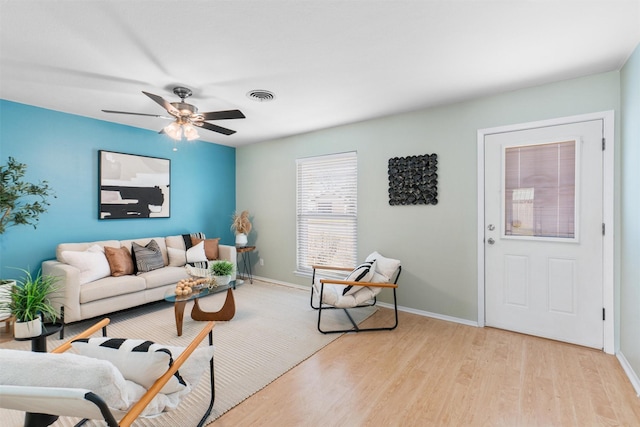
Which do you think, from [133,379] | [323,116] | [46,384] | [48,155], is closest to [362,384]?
[133,379]

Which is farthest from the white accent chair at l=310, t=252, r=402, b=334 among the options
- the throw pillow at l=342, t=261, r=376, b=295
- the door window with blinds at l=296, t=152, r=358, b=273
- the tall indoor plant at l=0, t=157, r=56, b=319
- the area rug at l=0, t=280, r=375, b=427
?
the tall indoor plant at l=0, t=157, r=56, b=319

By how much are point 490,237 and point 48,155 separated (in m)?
5.27

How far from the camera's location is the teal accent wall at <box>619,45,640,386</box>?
7.23 ft

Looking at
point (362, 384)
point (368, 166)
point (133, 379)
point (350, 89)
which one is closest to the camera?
point (133, 379)

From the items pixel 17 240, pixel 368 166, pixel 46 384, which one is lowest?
pixel 46 384

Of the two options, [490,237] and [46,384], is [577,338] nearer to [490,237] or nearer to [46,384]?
[490,237]

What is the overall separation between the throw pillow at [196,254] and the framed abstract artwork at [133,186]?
2.59ft

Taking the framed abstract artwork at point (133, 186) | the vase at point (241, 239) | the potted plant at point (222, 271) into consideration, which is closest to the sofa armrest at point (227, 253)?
the vase at point (241, 239)

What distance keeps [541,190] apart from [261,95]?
3.05 meters

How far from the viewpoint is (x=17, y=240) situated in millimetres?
3365

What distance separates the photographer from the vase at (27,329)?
2254 mm

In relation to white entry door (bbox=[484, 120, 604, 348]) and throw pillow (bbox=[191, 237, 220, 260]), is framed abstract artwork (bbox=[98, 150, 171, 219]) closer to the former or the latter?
throw pillow (bbox=[191, 237, 220, 260])

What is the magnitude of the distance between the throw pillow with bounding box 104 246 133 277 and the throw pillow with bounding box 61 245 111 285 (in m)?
0.05

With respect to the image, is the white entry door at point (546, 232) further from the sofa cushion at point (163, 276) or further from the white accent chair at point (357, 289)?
the sofa cushion at point (163, 276)
